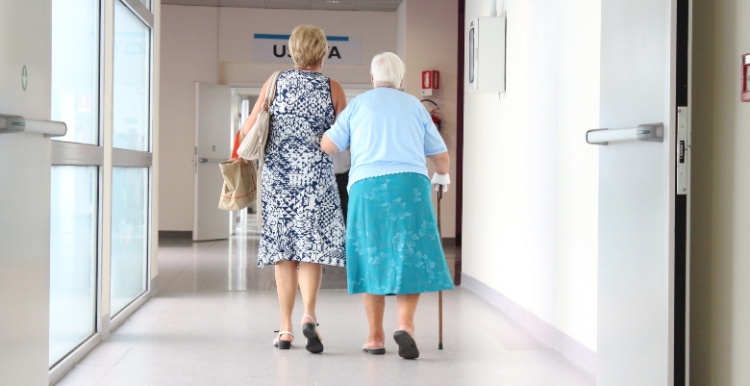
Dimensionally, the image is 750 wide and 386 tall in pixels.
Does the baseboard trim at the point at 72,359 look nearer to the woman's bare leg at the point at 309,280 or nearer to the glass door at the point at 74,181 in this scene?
the glass door at the point at 74,181

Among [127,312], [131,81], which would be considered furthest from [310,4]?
[127,312]

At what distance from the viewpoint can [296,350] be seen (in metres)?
3.28

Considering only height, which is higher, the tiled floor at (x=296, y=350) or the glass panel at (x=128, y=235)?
the glass panel at (x=128, y=235)

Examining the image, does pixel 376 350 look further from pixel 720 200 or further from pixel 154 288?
pixel 154 288

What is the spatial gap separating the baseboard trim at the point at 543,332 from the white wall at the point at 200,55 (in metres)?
5.81

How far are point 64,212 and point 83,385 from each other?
0.73 m

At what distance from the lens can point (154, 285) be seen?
476 centimetres

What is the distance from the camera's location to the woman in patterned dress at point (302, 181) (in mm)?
3248

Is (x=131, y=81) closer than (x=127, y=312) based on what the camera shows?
No

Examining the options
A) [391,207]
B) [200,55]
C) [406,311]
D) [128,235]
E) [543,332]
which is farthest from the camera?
[200,55]

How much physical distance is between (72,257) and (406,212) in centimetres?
148

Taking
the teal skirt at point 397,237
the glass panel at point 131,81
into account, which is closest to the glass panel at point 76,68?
the glass panel at point 131,81

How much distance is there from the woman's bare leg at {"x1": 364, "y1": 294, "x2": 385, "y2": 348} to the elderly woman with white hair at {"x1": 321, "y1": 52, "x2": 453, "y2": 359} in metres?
0.09

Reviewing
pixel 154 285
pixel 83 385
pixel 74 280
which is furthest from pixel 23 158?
pixel 154 285
